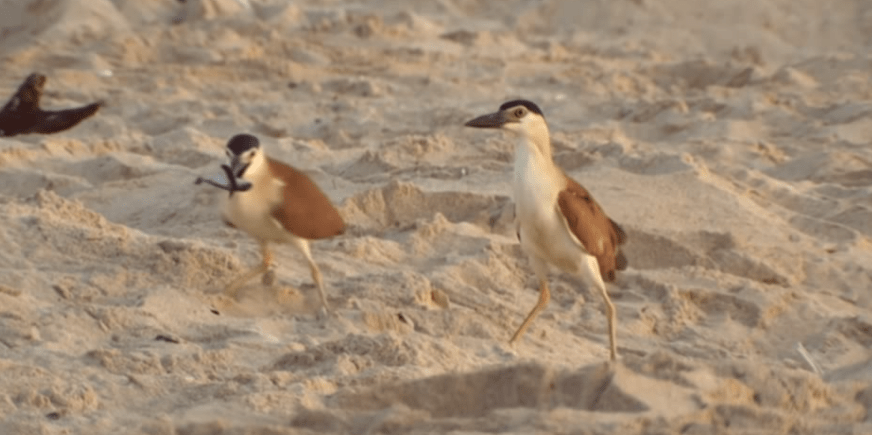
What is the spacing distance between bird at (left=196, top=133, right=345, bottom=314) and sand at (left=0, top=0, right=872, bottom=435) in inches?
6.5

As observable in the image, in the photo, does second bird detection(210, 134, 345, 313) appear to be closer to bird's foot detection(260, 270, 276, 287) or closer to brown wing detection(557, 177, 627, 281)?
bird's foot detection(260, 270, 276, 287)

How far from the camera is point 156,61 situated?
36.9ft

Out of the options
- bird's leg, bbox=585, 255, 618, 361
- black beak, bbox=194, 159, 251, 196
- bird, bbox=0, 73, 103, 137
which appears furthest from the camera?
bird, bbox=0, 73, 103, 137

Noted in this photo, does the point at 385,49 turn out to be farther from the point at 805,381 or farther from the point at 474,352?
the point at 805,381

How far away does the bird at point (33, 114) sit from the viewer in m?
8.91

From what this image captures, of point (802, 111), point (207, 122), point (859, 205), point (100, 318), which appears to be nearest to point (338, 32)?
point (207, 122)

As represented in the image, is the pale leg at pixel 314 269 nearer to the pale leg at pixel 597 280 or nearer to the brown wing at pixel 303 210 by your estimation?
the brown wing at pixel 303 210

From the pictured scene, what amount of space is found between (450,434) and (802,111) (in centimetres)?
672

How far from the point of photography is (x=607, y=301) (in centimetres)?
564

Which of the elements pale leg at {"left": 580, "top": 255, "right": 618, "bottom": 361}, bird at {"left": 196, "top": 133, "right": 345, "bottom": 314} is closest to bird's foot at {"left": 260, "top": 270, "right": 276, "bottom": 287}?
bird at {"left": 196, "top": 133, "right": 345, "bottom": 314}

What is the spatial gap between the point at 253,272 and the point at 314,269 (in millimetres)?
280

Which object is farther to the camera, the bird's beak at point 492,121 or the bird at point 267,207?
the bird at point 267,207

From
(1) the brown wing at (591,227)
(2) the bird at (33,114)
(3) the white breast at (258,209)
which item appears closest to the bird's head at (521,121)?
(1) the brown wing at (591,227)

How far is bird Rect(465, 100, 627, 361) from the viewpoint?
5.56 m
